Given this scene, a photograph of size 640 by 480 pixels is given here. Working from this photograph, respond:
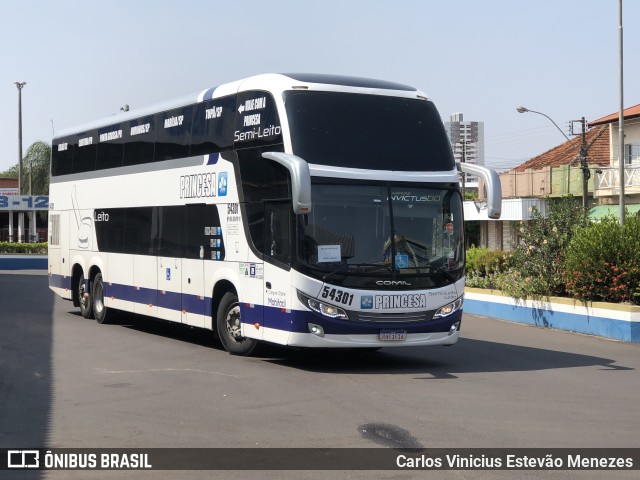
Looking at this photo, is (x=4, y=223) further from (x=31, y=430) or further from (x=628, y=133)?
(x=31, y=430)

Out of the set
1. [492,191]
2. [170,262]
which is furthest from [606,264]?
[170,262]

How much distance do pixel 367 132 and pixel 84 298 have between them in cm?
1041

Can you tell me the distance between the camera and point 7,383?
1295cm

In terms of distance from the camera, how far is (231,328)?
16.0 meters

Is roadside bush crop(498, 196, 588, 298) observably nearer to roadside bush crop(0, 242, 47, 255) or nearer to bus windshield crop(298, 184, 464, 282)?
bus windshield crop(298, 184, 464, 282)

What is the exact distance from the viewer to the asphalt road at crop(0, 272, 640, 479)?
9.42m

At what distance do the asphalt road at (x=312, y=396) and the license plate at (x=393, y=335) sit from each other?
464mm

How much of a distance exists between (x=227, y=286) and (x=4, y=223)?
7555cm

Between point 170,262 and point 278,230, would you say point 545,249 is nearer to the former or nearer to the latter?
point 170,262

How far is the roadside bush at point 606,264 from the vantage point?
65.2 feet

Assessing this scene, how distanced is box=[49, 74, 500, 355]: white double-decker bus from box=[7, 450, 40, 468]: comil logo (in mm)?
5307

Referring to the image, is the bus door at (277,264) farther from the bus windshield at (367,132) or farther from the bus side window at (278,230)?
the bus windshield at (367,132)

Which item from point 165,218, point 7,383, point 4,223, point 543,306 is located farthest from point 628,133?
point 4,223

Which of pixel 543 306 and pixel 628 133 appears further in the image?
pixel 628 133
